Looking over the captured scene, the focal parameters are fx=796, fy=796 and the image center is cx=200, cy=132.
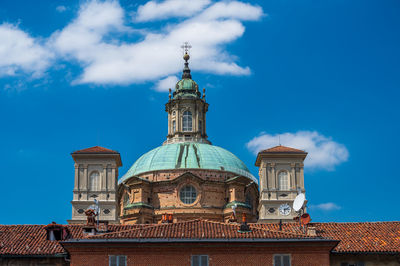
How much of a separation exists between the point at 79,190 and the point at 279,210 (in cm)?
2149

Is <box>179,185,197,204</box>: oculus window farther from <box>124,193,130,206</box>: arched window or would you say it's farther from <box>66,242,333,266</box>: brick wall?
<box>66,242,333,266</box>: brick wall

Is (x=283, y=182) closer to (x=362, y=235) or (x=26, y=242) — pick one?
(x=362, y=235)

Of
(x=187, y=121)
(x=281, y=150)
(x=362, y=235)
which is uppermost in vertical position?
(x=187, y=121)

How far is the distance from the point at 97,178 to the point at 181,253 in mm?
45723

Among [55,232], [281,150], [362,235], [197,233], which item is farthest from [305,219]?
[281,150]

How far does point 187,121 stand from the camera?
96.1 meters

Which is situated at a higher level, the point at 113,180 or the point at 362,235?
the point at 113,180

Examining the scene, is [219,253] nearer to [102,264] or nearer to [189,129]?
[102,264]

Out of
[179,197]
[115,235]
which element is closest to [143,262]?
[115,235]

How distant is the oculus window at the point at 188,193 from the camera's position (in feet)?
278

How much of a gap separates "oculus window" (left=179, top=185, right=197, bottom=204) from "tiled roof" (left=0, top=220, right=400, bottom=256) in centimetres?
3448

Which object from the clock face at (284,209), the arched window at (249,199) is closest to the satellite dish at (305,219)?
the clock face at (284,209)

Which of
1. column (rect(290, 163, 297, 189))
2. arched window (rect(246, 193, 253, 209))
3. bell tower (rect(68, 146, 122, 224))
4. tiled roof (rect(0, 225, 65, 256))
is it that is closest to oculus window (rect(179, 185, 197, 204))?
arched window (rect(246, 193, 253, 209))

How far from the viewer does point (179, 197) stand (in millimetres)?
84625
